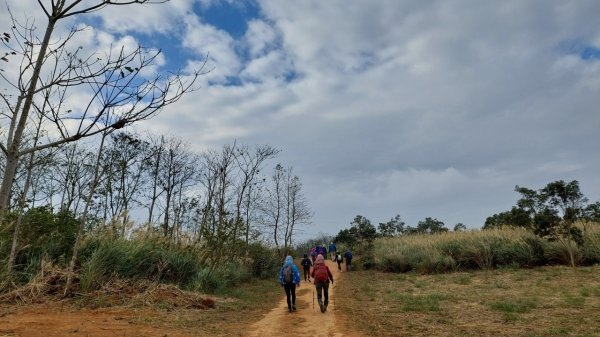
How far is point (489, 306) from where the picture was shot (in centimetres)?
1036

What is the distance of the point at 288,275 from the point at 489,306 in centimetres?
538

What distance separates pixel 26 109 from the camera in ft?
12.2

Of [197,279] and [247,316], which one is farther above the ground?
[197,279]

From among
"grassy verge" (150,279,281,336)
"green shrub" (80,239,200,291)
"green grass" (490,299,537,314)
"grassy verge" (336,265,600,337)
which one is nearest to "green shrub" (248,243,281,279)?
"grassy verge" (336,265,600,337)

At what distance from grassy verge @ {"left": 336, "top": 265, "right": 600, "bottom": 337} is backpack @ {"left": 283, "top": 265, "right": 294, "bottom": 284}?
177 centimetres

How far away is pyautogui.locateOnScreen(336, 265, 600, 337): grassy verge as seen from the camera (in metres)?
7.91

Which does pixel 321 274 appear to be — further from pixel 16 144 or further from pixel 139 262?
pixel 16 144

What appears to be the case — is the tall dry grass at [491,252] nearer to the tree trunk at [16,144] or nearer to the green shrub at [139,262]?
the green shrub at [139,262]

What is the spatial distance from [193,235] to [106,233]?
433 cm

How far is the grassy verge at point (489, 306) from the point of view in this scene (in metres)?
7.91

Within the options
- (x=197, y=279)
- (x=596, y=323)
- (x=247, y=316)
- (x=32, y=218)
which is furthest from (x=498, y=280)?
(x=32, y=218)

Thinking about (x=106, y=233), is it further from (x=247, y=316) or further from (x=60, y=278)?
(x=247, y=316)

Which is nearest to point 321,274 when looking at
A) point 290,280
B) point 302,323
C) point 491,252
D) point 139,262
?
point 290,280

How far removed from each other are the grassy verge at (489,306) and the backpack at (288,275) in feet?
5.80
